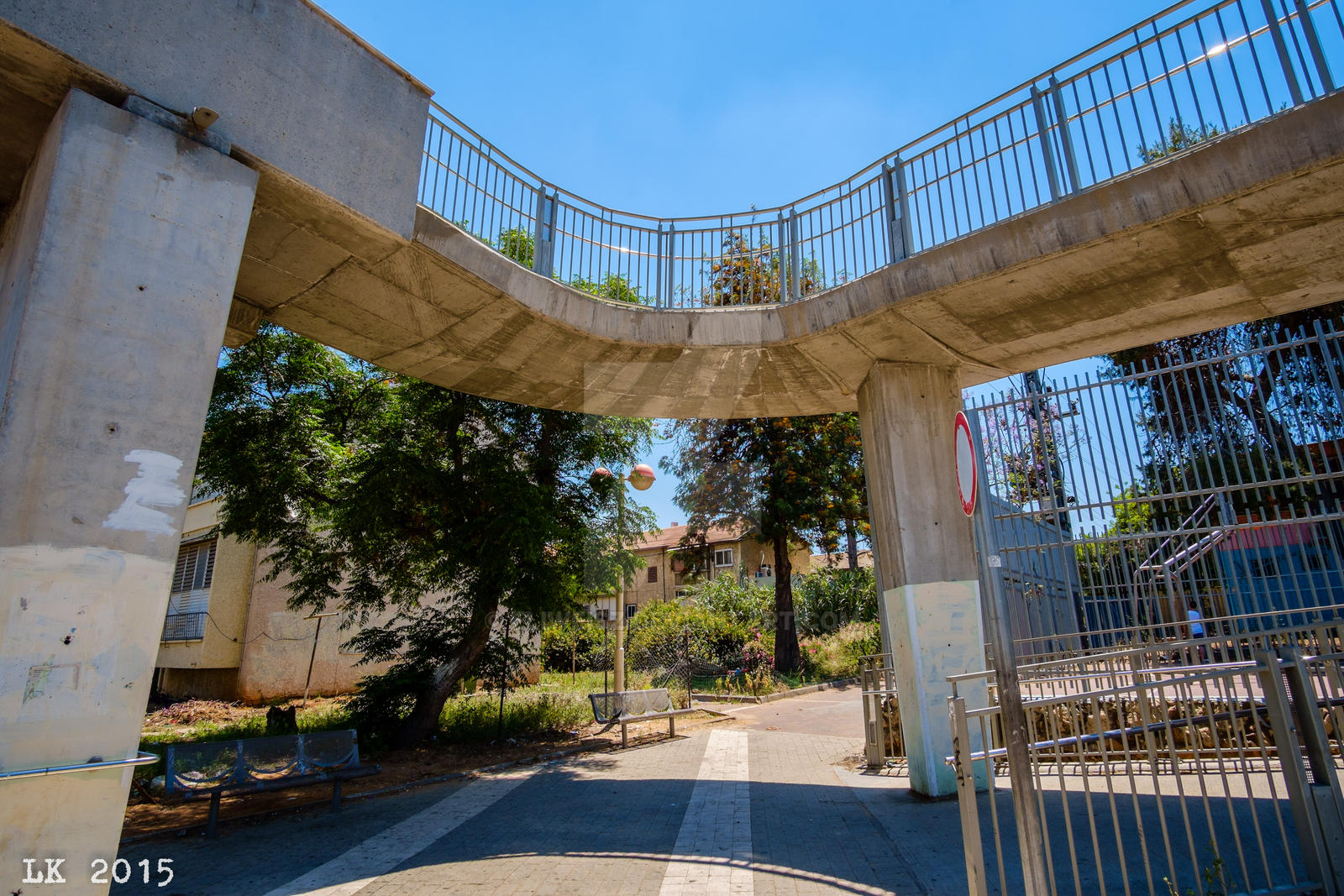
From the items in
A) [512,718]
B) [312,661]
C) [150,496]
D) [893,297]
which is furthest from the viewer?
[312,661]

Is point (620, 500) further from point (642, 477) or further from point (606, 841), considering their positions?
point (606, 841)

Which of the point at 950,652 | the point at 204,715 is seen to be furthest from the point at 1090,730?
the point at 204,715

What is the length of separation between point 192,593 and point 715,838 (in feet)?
62.0

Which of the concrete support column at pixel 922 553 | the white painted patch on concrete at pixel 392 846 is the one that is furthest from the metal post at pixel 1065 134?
the white painted patch on concrete at pixel 392 846

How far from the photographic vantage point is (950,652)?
301 inches

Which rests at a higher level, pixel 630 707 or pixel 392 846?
pixel 630 707

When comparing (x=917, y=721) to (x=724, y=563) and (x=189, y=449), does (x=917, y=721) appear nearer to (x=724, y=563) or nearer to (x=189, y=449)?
(x=189, y=449)

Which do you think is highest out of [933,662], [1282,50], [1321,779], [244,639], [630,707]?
[1282,50]

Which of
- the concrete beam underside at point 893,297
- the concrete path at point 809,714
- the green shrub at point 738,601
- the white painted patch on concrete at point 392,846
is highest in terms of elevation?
the concrete beam underside at point 893,297

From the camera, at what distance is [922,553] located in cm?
789

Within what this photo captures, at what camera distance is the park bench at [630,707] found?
1146 cm

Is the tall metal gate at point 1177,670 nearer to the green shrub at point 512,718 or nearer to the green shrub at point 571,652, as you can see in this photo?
the green shrub at point 512,718

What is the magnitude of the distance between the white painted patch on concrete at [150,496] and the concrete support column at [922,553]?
6730 mm

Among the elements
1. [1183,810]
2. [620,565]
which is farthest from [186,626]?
[1183,810]
